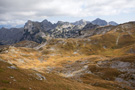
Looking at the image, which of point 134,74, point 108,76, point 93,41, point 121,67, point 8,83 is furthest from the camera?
point 93,41

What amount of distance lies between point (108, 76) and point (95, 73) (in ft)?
29.0

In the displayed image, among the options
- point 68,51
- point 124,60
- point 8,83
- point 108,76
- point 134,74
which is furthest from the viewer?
point 68,51

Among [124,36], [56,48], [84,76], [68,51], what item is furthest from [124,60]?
[124,36]

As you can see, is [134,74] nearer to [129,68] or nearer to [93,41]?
[129,68]

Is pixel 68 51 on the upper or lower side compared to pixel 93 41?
lower

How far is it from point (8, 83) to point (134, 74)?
203 ft

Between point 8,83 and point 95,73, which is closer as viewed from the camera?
point 8,83

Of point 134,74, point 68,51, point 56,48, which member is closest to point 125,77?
point 134,74

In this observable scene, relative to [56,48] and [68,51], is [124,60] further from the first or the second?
[56,48]

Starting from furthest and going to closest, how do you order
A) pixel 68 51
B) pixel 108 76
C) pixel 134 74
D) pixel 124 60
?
pixel 68 51 → pixel 124 60 → pixel 108 76 → pixel 134 74

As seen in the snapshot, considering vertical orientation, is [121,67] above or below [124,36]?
below

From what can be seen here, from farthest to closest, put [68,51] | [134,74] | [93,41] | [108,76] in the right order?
[93,41]
[68,51]
[108,76]
[134,74]

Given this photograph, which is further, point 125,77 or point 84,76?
point 84,76

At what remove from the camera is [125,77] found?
192 feet
